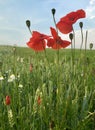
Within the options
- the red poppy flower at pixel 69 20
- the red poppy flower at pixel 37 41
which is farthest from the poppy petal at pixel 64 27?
the red poppy flower at pixel 37 41

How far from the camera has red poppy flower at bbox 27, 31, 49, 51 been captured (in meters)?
2.73

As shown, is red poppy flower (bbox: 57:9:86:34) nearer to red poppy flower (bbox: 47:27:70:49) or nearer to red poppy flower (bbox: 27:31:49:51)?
red poppy flower (bbox: 47:27:70:49)

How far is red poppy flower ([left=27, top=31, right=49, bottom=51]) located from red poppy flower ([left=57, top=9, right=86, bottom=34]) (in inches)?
6.7

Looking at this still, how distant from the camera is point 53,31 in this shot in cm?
269

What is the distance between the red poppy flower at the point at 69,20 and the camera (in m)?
2.59

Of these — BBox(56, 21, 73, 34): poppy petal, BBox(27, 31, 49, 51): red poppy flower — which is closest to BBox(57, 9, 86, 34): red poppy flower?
BBox(56, 21, 73, 34): poppy petal

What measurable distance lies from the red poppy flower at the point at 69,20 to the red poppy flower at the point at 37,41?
17cm

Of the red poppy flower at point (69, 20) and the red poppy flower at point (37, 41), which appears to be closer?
the red poppy flower at point (69, 20)

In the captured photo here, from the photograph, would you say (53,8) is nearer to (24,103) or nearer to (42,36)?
(42,36)

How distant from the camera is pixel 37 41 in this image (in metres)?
2.78

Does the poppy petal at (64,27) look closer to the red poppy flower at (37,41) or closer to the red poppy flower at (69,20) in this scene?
the red poppy flower at (69,20)

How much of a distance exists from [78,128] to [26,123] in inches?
15.5

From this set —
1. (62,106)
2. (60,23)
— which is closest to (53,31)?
(60,23)

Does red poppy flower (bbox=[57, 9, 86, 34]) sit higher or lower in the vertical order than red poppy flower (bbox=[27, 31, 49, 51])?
higher
